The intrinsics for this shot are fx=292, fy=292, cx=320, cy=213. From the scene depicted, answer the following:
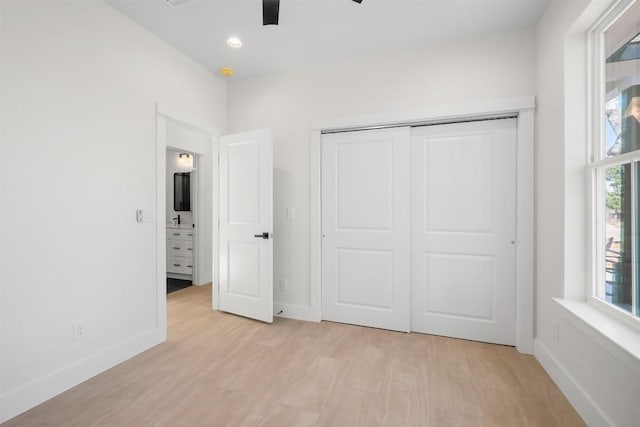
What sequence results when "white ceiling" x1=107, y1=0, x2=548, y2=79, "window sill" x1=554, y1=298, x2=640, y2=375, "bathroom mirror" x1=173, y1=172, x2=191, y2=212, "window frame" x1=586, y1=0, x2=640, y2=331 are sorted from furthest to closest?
"bathroom mirror" x1=173, y1=172, x2=191, y2=212
"white ceiling" x1=107, y1=0, x2=548, y2=79
"window frame" x1=586, y1=0, x2=640, y2=331
"window sill" x1=554, y1=298, x2=640, y2=375

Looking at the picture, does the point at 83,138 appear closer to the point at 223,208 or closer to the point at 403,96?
the point at 223,208

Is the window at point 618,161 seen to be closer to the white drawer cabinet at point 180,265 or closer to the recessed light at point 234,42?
the recessed light at point 234,42

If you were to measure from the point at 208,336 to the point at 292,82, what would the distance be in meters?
2.64

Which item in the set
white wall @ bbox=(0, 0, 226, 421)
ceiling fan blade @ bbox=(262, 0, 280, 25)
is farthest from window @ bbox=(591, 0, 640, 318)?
white wall @ bbox=(0, 0, 226, 421)

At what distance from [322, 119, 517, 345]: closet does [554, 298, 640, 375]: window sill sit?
764 mm

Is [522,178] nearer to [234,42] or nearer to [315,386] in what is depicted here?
[315,386]

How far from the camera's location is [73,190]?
1903mm

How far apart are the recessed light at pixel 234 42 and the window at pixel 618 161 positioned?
2.53 metres

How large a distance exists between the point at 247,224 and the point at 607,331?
8.95 ft

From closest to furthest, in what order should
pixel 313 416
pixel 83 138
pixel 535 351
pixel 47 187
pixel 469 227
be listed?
1. pixel 313 416
2. pixel 47 187
3. pixel 83 138
4. pixel 535 351
5. pixel 469 227

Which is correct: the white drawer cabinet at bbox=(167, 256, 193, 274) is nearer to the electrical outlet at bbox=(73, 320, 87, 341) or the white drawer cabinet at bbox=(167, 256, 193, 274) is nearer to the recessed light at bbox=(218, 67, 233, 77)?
the electrical outlet at bbox=(73, 320, 87, 341)

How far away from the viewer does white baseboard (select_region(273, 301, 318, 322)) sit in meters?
3.03

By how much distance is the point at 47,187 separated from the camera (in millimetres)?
1767

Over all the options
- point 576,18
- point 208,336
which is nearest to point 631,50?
point 576,18
